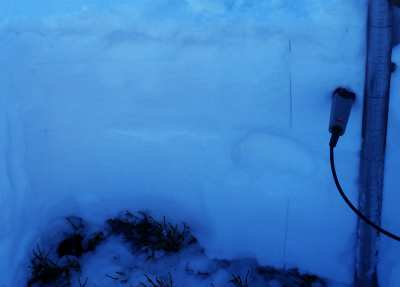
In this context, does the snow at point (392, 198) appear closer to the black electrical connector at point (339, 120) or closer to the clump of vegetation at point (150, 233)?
the black electrical connector at point (339, 120)

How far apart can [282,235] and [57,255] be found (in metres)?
0.85

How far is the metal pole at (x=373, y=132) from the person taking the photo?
1225 mm

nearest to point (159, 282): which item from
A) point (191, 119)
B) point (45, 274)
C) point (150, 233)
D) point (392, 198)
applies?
point (150, 233)

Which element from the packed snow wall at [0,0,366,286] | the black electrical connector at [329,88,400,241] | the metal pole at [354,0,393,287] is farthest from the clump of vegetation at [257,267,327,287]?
the black electrical connector at [329,88,400,241]

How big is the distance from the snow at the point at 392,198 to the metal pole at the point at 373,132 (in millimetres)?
42

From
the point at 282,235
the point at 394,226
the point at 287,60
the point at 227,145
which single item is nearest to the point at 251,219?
the point at 282,235

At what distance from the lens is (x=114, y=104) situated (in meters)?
1.66

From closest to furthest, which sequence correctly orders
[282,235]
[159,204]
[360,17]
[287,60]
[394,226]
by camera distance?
1. [360,17]
2. [287,60]
3. [394,226]
4. [282,235]
5. [159,204]

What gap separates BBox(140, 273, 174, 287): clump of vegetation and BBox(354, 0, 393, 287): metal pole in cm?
65

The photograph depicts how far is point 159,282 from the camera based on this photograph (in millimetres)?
1709

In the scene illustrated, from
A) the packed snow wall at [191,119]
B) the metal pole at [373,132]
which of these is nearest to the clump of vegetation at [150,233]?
the packed snow wall at [191,119]

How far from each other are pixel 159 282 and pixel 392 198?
2.74 ft

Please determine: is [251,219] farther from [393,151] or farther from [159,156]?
[393,151]

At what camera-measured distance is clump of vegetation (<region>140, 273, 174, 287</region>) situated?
5.63ft
